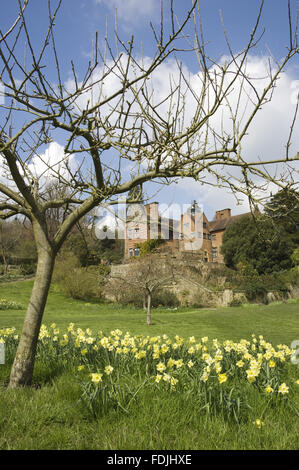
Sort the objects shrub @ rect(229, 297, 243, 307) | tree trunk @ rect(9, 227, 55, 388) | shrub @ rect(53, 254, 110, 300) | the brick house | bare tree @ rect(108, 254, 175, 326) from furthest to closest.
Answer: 1. the brick house
2. shrub @ rect(53, 254, 110, 300)
3. shrub @ rect(229, 297, 243, 307)
4. bare tree @ rect(108, 254, 175, 326)
5. tree trunk @ rect(9, 227, 55, 388)

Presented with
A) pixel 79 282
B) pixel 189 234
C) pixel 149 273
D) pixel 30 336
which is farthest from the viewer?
pixel 189 234

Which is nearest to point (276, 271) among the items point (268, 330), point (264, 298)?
point (264, 298)

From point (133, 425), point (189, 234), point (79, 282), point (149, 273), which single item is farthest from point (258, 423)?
point (189, 234)

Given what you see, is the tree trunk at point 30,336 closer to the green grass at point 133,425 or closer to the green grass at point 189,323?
the green grass at point 133,425

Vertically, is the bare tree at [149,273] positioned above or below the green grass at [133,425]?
above

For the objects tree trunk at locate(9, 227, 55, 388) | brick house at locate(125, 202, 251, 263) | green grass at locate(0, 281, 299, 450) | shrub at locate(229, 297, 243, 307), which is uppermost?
brick house at locate(125, 202, 251, 263)

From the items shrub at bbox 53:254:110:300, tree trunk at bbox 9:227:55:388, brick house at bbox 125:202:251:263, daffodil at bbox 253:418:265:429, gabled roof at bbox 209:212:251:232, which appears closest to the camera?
daffodil at bbox 253:418:265:429

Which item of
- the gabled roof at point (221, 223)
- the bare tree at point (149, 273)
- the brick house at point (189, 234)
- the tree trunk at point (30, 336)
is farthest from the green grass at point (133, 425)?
the gabled roof at point (221, 223)

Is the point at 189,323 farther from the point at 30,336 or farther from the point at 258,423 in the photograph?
the point at 258,423

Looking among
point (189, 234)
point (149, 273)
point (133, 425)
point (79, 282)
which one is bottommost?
point (133, 425)

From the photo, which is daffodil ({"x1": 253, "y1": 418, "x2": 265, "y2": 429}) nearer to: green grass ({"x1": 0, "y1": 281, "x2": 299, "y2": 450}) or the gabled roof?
green grass ({"x1": 0, "y1": 281, "x2": 299, "y2": 450})

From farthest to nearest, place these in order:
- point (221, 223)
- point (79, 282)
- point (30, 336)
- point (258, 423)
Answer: point (221, 223) → point (79, 282) → point (30, 336) → point (258, 423)

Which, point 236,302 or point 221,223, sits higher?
point 221,223

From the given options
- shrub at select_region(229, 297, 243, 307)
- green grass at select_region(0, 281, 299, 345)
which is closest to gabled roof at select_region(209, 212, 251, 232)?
shrub at select_region(229, 297, 243, 307)
